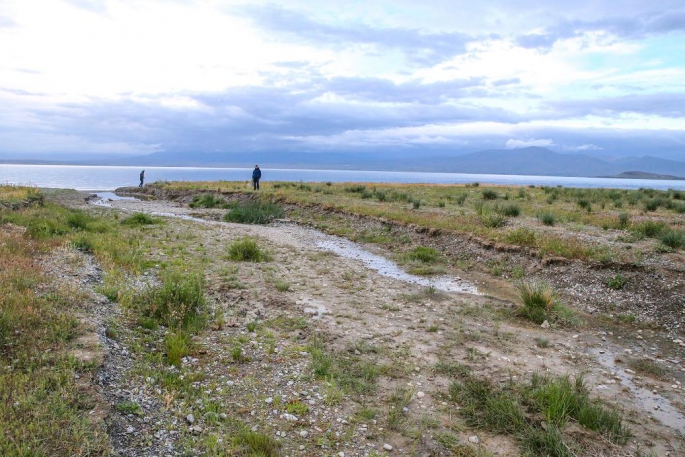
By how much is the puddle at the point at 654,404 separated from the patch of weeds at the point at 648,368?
1.27 feet

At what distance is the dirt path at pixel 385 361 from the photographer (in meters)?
6.11

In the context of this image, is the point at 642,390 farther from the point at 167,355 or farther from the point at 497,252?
the point at 497,252

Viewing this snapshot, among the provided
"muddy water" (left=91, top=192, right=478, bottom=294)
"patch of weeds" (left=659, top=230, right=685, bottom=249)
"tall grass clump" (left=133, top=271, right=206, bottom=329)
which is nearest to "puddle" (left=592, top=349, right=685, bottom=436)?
"muddy water" (left=91, top=192, right=478, bottom=294)

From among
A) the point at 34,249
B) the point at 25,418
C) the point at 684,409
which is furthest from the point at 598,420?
the point at 34,249

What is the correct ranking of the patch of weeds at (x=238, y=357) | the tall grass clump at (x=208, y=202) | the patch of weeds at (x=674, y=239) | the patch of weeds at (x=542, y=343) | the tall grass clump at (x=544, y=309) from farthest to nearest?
the tall grass clump at (x=208, y=202) → the patch of weeds at (x=674, y=239) → the tall grass clump at (x=544, y=309) → the patch of weeds at (x=542, y=343) → the patch of weeds at (x=238, y=357)

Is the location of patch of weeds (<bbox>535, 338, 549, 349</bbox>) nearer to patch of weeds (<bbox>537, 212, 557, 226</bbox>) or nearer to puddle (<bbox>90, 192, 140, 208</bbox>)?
patch of weeds (<bbox>537, 212, 557, 226</bbox>)

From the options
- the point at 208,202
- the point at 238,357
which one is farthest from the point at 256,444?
the point at 208,202

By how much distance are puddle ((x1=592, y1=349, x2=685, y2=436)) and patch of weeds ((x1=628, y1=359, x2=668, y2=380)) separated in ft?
1.27

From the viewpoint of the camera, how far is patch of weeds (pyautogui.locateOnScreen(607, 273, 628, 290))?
13.3 meters

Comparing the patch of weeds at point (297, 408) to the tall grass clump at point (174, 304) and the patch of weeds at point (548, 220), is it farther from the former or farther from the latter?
the patch of weeds at point (548, 220)

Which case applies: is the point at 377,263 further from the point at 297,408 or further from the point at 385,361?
the point at 297,408

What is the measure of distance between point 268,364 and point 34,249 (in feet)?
34.9

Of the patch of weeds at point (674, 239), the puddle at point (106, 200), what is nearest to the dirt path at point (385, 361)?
the patch of weeds at point (674, 239)

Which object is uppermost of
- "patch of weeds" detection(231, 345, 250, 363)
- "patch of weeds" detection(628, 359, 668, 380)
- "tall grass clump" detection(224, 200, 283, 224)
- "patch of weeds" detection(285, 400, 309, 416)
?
"tall grass clump" detection(224, 200, 283, 224)
